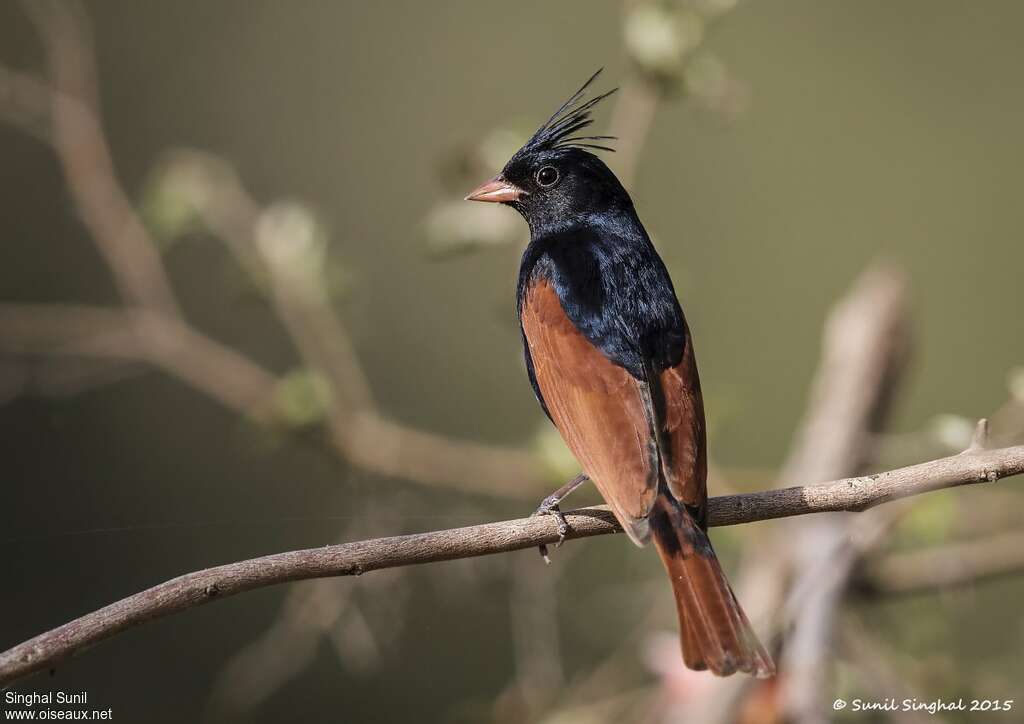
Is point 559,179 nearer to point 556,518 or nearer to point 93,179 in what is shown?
point 556,518

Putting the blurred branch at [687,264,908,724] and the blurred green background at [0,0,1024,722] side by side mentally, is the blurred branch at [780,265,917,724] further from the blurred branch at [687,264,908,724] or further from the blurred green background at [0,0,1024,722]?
the blurred green background at [0,0,1024,722]

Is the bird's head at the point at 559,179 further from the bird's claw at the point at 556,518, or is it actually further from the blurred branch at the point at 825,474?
the blurred branch at the point at 825,474

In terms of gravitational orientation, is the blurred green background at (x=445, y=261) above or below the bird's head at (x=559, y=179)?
above

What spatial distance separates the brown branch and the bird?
3.7 inches

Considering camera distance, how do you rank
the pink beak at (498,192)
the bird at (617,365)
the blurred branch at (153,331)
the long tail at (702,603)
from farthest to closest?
the blurred branch at (153,331) → the pink beak at (498,192) → the bird at (617,365) → the long tail at (702,603)

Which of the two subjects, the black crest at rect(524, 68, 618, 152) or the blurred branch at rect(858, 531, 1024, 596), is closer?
the black crest at rect(524, 68, 618, 152)

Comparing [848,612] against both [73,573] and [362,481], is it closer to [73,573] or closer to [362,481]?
[362,481]

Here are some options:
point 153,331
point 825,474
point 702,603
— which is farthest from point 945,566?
point 153,331

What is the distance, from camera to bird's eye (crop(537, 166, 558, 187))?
348 centimetres

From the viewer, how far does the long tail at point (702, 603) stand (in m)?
2.41

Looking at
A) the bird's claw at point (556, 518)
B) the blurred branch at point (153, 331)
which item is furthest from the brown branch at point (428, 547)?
the blurred branch at point (153, 331)

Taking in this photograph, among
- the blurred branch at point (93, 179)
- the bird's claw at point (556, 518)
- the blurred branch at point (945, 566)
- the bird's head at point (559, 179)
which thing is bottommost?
the bird's claw at point (556, 518)

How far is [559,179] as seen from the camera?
11.4ft

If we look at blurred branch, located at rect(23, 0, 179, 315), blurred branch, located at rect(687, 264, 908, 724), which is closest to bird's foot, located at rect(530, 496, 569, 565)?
blurred branch, located at rect(687, 264, 908, 724)
